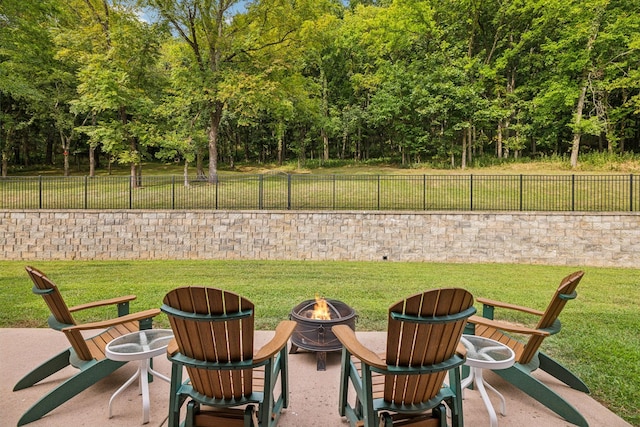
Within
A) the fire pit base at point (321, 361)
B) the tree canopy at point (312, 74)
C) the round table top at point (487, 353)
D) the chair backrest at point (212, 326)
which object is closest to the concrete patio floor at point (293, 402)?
the fire pit base at point (321, 361)

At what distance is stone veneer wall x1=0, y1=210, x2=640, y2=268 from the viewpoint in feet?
43.6

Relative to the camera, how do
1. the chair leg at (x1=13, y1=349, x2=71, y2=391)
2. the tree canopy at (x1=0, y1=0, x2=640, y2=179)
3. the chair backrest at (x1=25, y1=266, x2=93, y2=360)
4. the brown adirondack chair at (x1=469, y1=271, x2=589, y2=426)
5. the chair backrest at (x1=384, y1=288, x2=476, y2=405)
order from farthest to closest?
the tree canopy at (x1=0, y1=0, x2=640, y2=179) < the chair leg at (x1=13, y1=349, x2=71, y2=391) < the chair backrest at (x1=25, y1=266, x2=93, y2=360) < the brown adirondack chair at (x1=469, y1=271, x2=589, y2=426) < the chair backrest at (x1=384, y1=288, x2=476, y2=405)

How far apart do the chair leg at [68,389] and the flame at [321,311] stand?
6.69 ft

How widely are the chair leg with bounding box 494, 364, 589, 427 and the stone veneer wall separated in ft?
32.9

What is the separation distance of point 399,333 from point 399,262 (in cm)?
1077

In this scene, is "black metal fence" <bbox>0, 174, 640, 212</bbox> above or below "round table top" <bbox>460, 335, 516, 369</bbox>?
above

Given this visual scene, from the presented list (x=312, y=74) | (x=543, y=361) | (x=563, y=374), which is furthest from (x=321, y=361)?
(x=312, y=74)

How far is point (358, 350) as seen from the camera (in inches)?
103

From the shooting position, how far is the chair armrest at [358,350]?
2.44m

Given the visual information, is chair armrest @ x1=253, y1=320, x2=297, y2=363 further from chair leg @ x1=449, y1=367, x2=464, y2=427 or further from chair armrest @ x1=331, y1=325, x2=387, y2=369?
chair leg @ x1=449, y1=367, x2=464, y2=427

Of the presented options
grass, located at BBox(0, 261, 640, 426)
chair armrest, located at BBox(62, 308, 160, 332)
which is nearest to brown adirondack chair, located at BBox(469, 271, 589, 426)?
grass, located at BBox(0, 261, 640, 426)

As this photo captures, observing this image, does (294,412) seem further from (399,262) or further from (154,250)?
(154,250)

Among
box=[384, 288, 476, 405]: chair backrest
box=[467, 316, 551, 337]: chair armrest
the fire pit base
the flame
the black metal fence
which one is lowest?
the fire pit base

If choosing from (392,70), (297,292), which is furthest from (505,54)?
(297,292)
